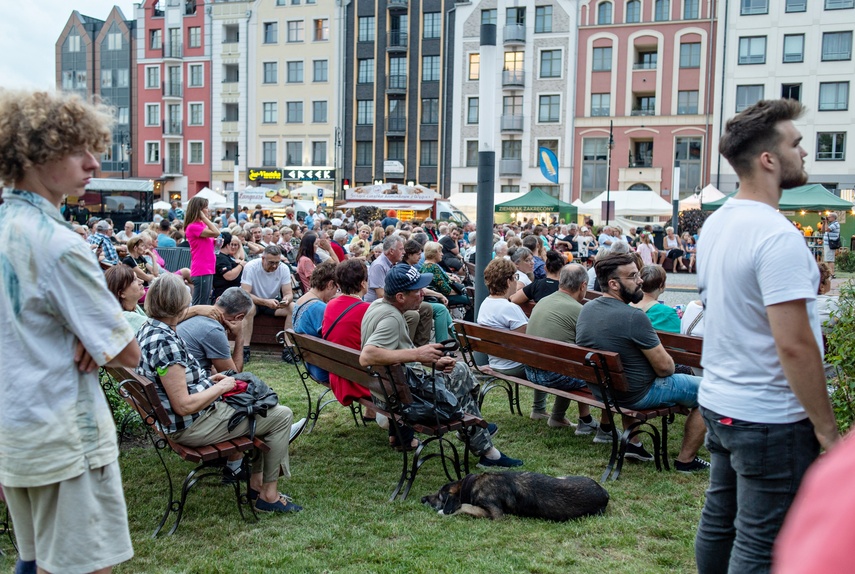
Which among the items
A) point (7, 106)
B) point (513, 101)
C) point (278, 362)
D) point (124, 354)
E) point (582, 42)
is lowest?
point (278, 362)

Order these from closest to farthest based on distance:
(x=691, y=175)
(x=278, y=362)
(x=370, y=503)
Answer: (x=370, y=503), (x=278, y=362), (x=691, y=175)

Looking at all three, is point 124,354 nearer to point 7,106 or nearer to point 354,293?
point 7,106

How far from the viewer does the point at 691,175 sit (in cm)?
4647

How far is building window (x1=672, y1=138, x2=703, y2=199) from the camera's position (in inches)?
1826

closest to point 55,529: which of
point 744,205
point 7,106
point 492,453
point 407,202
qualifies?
point 7,106

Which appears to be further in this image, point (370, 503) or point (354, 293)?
point (354, 293)

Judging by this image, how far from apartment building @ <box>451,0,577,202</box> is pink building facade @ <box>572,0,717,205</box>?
0.78 m

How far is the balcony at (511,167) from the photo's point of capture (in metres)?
49.3

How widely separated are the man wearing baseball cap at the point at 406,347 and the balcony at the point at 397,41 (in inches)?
1944

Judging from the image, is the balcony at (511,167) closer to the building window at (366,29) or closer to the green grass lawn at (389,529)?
the building window at (366,29)

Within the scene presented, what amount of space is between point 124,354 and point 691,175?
155 ft

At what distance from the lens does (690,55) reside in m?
46.1

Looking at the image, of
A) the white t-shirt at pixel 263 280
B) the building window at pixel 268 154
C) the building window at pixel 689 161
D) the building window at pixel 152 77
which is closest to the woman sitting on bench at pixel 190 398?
the white t-shirt at pixel 263 280

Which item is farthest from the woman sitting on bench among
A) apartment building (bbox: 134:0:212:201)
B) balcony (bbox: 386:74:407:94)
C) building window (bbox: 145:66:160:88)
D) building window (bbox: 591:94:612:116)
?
building window (bbox: 145:66:160:88)
